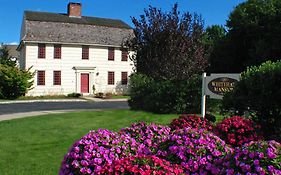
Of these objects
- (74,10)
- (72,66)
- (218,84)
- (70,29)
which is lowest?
(218,84)

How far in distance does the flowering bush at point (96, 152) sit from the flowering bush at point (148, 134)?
15.7 inches

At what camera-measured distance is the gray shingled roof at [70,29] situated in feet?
130

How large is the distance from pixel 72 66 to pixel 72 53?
4.51ft

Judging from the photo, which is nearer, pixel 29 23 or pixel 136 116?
pixel 136 116

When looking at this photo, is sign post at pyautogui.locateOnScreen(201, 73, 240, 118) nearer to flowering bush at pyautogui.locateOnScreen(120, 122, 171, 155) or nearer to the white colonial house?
flowering bush at pyautogui.locateOnScreen(120, 122, 171, 155)

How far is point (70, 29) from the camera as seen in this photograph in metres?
41.9

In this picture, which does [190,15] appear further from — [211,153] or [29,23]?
[29,23]

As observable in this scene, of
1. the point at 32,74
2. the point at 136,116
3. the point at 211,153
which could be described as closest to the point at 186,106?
the point at 136,116

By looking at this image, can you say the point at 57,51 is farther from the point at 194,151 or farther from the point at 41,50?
the point at 194,151

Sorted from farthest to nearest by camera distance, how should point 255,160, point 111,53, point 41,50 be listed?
point 111,53
point 41,50
point 255,160

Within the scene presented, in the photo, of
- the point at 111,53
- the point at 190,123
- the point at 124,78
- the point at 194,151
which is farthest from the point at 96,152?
the point at 124,78

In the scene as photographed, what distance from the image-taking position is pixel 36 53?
39.1m

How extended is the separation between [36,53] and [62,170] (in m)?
35.8

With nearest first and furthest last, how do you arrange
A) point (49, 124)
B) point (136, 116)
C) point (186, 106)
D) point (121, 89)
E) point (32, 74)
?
1. point (49, 124)
2. point (136, 116)
3. point (186, 106)
4. point (32, 74)
5. point (121, 89)
